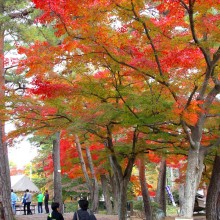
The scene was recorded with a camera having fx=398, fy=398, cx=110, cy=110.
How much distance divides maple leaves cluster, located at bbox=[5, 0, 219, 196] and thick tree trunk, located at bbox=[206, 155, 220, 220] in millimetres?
2515

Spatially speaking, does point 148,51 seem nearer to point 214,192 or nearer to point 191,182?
point 191,182

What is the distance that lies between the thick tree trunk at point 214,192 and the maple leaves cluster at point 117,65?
2515mm

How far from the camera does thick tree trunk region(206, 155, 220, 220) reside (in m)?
14.1

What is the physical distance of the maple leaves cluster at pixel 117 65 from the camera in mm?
8461

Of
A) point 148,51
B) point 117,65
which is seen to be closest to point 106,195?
point 117,65

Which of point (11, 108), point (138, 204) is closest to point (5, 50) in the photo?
point (11, 108)

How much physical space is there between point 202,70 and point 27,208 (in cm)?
1311

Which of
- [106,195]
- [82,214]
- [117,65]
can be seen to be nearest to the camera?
[82,214]

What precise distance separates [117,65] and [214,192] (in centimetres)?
706

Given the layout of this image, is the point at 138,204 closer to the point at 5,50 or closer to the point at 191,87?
the point at 5,50

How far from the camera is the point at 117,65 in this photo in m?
9.72

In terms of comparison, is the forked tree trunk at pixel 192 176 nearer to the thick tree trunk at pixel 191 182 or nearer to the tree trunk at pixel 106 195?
the thick tree trunk at pixel 191 182

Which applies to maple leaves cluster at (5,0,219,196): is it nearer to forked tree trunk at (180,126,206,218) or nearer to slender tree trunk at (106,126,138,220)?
forked tree trunk at (180,126,206,218)

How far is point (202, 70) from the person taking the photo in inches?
401
